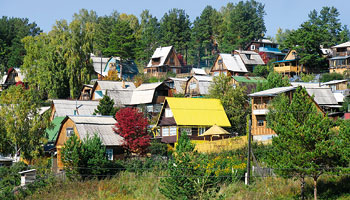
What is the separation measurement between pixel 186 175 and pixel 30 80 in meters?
51.0

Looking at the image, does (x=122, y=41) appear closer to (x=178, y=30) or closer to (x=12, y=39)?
(x=178, y=30)

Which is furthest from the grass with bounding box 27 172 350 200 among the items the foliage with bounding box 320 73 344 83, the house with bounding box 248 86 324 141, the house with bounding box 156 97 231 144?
the foliage with bounding box 320 73 344 83

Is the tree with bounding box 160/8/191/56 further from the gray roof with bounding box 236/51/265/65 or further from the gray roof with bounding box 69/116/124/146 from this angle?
the gray roof with bounding box 69/116/124/146

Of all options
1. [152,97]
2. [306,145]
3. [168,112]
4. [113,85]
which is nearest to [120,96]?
[113,85]

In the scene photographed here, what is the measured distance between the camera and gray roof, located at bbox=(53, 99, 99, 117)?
68075 mm

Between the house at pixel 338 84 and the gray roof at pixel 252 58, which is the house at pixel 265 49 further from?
the house at pixel 338 84

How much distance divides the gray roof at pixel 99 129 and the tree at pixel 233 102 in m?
16.1

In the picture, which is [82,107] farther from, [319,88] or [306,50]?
[306,50]

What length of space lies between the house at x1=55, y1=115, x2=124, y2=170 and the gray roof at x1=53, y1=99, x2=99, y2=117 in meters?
15.7

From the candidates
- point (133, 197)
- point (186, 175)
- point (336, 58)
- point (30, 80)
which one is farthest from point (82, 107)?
point (336, 58)

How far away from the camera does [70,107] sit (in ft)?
227

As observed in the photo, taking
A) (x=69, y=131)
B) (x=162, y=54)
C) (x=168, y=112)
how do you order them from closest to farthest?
(x=69, y=131) < (x=168, y=112) < (x=162, y=54)

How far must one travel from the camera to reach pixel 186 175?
35531 mm

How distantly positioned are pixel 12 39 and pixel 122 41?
3448cm
